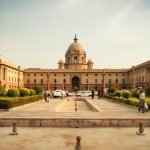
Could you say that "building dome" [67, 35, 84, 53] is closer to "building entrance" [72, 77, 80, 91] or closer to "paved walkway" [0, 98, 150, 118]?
"building entrance" [72, 77, 80, 91]

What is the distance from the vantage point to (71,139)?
1048cm

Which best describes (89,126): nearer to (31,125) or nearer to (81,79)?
(31,125)

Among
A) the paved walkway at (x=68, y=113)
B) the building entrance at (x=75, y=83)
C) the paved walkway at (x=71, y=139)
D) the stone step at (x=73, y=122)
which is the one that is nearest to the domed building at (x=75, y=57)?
the building entrance at (x=75, y=83)

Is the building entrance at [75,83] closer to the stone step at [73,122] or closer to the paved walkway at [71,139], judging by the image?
the stone step at [73,122]

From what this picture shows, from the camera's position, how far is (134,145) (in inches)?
376

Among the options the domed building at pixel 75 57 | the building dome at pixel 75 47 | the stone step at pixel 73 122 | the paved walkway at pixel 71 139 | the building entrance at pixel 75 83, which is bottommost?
the paved walkway at pixel 71 139

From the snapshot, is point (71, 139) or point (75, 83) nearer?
point (71, 139)

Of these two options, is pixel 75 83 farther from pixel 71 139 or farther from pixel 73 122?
pixel 71 139

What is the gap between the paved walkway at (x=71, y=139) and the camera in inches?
365

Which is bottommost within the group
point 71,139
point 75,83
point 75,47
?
point 71,139

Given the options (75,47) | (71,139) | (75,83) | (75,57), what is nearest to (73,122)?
(71,139)

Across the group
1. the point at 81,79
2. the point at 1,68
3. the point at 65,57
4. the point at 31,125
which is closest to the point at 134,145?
the point at 31,125

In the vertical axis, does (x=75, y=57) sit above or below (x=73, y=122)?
above

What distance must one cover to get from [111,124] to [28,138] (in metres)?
4.23
